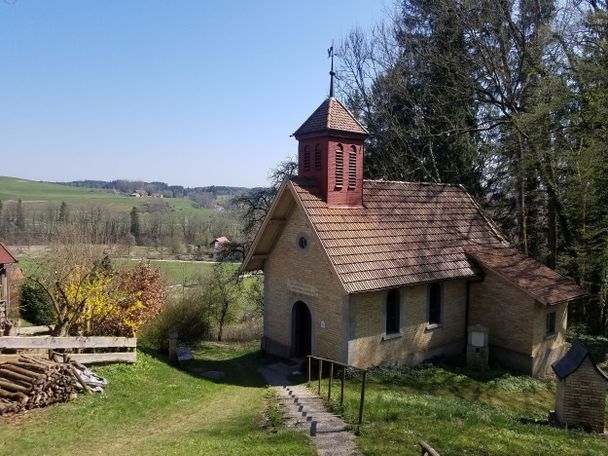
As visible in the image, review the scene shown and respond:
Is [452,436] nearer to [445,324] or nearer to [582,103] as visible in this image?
[445,324]

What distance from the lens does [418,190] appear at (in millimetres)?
21703

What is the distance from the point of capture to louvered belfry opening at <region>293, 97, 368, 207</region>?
1736 cm

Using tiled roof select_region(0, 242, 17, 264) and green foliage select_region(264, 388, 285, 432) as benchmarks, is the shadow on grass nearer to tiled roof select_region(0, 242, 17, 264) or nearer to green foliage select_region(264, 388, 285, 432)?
green foliage select_region(264, 388, 285, 432)

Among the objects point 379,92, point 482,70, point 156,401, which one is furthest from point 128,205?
point 156,401

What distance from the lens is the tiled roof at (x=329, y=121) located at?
57.0ft

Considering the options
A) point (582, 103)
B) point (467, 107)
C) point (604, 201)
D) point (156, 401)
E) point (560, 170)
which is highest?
point (467, 107)

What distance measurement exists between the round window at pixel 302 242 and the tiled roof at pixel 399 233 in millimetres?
1232

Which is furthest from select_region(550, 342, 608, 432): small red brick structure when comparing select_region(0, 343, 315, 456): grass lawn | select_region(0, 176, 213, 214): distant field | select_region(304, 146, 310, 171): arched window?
select_region(0, 176, 213, 214): distant field

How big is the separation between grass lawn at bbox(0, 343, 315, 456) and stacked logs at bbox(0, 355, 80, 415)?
0.91 ft

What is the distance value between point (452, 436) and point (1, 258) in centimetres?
2187

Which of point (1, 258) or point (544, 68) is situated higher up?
point (544, 68)

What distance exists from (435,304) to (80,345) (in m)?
12.9

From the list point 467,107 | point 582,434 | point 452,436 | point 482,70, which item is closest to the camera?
point 452,436

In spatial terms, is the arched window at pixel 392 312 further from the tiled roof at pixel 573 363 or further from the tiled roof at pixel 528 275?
the tiled roof at pixel 573 363
